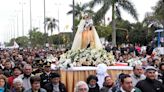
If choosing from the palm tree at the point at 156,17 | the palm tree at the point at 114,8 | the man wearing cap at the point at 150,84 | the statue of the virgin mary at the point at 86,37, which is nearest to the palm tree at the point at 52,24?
the palm tree at the point at 156,17

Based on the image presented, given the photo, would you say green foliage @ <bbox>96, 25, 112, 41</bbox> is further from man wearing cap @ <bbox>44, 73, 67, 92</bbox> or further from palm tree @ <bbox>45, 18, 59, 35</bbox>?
man wearing cap @ <bbox>44, 73, 67, 92</bbox>

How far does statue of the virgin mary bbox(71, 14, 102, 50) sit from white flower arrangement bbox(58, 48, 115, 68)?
2.78ft

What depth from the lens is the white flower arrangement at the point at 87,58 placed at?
14578 mm

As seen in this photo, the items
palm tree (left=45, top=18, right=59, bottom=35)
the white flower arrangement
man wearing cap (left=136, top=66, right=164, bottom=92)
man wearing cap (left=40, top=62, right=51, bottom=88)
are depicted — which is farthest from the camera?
palm tree (left=45, top=18, right=59, bottom=35)

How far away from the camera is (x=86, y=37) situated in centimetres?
Answer: 1599

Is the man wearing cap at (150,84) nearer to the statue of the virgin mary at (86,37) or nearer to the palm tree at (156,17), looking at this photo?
the statue of the virgin mary at (86,37)

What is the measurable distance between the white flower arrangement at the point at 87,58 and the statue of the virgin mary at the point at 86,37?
849mm

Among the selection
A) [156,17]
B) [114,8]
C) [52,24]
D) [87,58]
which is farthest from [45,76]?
[52,24]

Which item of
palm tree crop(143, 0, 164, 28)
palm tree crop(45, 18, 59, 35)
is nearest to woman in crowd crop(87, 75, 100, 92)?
palm tree crop(143, 0, 164, 28)

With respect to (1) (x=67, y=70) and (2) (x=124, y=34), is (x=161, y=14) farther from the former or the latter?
(1) (x=67, y=70)

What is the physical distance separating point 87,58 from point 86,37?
52.3 inches

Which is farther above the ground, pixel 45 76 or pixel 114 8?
pixel 114 8

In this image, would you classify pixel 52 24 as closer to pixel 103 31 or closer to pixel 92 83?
pixel 103 31

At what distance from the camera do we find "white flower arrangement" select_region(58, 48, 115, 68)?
1458cm
